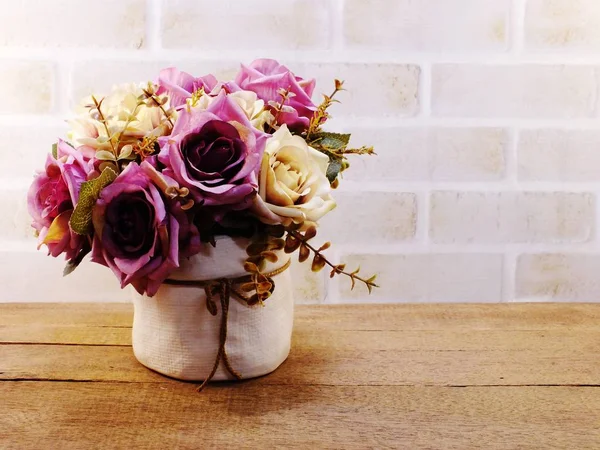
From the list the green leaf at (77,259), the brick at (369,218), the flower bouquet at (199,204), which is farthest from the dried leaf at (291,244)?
the brick at (369,218)

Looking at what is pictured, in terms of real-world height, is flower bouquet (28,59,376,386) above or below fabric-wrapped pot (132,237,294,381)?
above

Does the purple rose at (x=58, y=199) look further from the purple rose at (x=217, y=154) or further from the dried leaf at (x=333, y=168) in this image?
the dried leaf at (x=333, y=168)

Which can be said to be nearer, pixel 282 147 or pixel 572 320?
pixel 282 147

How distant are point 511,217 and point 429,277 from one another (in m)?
0.18

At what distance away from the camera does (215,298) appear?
2.32 ft

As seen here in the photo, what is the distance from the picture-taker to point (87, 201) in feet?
2.07

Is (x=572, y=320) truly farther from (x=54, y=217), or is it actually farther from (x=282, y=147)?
(x=54, y=217)

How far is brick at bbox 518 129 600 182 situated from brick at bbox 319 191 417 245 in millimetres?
217

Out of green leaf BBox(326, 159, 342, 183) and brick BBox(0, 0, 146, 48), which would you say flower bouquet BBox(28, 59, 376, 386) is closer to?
green leaf BBox(326, 159, 342, 183)

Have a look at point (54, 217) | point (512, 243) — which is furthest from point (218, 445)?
point (512, 243)

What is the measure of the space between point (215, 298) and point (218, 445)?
167 mm

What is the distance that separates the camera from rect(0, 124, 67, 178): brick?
1084 mm

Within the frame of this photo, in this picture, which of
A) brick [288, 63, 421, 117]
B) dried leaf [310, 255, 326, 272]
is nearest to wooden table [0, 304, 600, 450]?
dried leaf [310, 255, 326, 272]

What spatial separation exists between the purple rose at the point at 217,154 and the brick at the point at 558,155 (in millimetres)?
664
